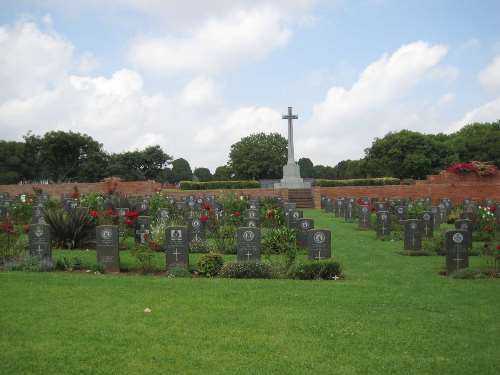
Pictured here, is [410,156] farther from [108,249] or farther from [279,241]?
[108,249]

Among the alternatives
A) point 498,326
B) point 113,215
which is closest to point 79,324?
point 498,326

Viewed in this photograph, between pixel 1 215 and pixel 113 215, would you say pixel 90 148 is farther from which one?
pixel 113 215

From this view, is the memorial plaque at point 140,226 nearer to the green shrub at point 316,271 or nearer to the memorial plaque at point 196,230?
the memorial plaque at point 196,230

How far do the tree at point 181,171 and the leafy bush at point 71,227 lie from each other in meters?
64.6

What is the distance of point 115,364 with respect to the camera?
4434 mm

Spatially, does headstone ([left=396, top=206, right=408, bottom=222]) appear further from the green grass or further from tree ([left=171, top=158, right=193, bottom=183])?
tree ([left=171, top=158, right=193, bottom=183])

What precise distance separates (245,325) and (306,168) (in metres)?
79.4

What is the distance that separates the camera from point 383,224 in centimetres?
1477

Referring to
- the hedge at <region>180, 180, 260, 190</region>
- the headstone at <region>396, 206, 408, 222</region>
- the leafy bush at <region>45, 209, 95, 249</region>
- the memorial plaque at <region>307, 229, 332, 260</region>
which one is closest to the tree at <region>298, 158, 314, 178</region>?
the hedge at <region>180, 180, 260, 190</region>

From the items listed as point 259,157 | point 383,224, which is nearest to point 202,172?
point 259,157

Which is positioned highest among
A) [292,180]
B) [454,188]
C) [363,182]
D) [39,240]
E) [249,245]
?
[292,180]

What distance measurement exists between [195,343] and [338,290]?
3.01m

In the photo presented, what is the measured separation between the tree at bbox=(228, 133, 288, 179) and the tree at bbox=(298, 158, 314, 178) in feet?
50.7

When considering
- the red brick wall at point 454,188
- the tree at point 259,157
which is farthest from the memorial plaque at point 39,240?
the tree at point 259,157
